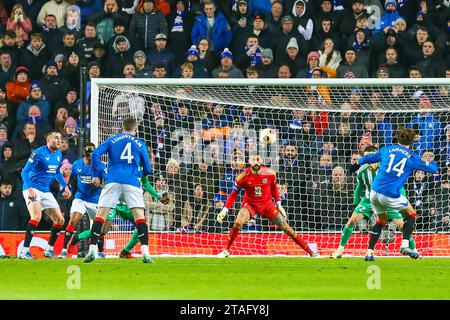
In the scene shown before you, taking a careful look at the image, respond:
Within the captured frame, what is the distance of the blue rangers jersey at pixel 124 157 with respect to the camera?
1666 cm

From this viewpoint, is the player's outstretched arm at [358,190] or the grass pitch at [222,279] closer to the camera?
the grass pitch at [222,279]

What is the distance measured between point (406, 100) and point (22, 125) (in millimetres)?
7213

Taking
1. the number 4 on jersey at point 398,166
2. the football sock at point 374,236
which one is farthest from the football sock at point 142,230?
the number 4 on jersey at point 398,166

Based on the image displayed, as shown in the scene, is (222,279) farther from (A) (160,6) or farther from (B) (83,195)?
(A) (160,6)

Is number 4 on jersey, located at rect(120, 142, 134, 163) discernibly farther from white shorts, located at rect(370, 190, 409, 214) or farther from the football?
the football

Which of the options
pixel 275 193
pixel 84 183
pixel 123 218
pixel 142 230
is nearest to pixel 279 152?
Answer: pixel 275 193

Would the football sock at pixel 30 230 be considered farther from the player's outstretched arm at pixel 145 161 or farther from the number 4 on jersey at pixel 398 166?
the number 4 on jersey at pixel 398 166

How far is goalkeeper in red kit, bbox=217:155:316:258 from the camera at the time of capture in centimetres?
1972

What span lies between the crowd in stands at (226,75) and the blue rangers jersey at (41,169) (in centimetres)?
202

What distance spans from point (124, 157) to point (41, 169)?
3.42 m

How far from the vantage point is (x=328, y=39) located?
23250 mm

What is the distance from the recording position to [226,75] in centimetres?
2317

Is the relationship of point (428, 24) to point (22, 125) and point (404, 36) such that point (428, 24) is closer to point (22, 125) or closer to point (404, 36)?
point (404, 36)

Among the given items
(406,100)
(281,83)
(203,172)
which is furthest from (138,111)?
(406,100)
